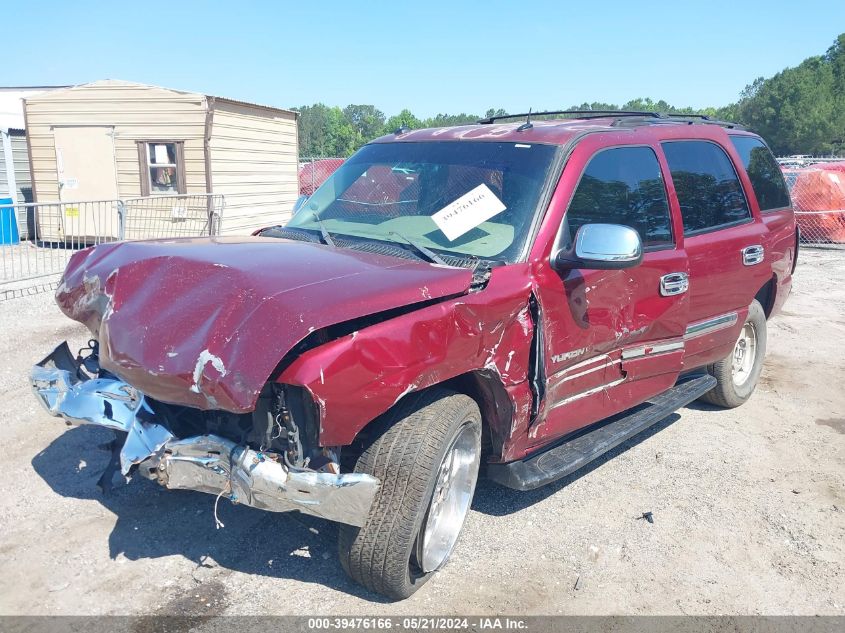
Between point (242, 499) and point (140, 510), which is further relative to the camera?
point (140, 510)

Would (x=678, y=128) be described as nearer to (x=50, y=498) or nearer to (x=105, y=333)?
(x=105, y=333)

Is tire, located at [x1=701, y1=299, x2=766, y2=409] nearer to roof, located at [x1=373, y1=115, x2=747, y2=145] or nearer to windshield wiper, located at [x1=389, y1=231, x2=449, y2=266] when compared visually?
roof, located at [x1=373, y1=115, x2=747, y2=145]

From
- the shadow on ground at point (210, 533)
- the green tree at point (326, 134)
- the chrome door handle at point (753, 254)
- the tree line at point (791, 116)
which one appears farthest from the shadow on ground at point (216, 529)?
the tree line at point (791, 116)

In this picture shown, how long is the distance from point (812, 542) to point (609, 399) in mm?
1300

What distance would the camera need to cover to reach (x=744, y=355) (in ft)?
19.5

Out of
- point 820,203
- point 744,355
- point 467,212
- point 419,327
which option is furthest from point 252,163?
point 419,327

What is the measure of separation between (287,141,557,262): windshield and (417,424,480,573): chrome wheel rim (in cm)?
93

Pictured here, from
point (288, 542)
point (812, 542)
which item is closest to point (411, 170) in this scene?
point (288, 542)

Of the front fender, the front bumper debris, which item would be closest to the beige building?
the front bumper debris

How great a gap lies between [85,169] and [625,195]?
13.2m

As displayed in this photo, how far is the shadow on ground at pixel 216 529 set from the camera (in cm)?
341

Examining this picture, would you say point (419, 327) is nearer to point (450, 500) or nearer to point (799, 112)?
point (450, 500)

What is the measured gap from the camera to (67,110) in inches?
559

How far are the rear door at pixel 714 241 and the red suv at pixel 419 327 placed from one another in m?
0.02
